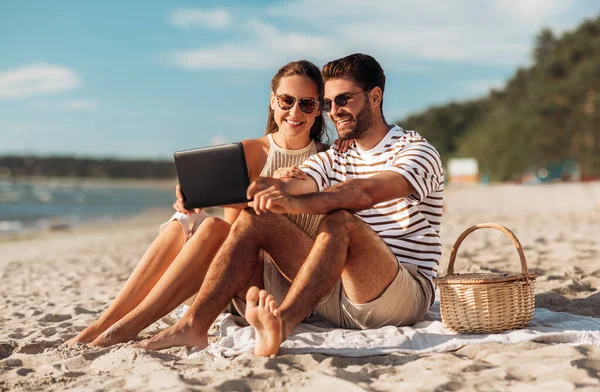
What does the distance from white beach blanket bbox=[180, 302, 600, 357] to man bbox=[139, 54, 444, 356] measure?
0.12 meters

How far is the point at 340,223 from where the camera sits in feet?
9.11

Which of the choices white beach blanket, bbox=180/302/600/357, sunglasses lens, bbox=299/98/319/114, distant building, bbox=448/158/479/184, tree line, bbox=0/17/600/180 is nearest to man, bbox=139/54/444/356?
white beach blanket, bbox=180/302/600/357

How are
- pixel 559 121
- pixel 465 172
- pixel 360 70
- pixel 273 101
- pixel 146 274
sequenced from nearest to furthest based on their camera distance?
pixel 360 70, pixel 146 274, pixel 273 101, pixel 559 121, pixel 465 172

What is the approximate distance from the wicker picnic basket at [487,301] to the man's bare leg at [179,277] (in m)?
1.11

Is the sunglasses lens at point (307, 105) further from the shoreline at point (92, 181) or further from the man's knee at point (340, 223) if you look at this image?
the shoreline at point (92, 181)

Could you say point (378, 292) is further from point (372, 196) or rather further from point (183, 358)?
point (183, 358)

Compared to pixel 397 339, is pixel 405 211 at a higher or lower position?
higher

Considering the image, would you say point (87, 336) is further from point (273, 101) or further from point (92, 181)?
point (92, 181)

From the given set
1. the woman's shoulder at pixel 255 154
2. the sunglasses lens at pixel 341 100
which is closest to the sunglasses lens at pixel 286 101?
the woman's shoulder at pixel 255 154

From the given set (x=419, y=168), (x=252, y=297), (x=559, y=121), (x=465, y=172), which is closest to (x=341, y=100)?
(x=419, y=168)

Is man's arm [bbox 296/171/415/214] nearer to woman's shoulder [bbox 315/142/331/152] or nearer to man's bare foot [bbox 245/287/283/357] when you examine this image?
man's bare foot [bbox 245/287/283/357]

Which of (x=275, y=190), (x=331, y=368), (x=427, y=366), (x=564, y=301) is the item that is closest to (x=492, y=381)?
(x=427, y=366)

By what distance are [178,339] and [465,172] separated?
161 feet

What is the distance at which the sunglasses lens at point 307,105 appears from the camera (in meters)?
3.53
